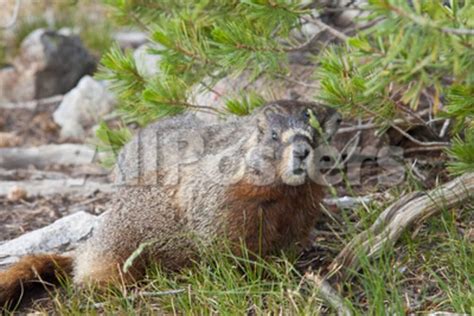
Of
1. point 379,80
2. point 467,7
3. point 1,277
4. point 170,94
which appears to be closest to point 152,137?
point 170,94

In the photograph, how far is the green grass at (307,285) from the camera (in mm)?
3496

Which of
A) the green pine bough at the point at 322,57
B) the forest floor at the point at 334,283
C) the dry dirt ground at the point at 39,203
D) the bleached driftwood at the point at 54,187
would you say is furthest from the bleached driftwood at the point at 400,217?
the bleached driftwood at the point at 54,187

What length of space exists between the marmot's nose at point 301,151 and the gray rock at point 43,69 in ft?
17.7

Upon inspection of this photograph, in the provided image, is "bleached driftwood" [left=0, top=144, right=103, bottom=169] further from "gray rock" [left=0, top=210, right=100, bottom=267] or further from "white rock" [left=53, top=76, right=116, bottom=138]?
"gray rock" [left=0, top=210, right=100, bottom=267]

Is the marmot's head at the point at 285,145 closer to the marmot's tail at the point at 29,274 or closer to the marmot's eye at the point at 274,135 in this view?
the marmot's eye at the point at 274,135

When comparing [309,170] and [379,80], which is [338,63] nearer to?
[309,170]

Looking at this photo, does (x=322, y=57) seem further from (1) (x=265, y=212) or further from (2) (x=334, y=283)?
(2) (x=334, y=283)

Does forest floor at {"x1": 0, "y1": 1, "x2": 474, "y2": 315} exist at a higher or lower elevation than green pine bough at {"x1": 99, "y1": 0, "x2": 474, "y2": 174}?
lower

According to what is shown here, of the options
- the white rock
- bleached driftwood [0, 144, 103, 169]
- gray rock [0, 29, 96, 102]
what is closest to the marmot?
bleached driftwood [0, 144, 103, 169]

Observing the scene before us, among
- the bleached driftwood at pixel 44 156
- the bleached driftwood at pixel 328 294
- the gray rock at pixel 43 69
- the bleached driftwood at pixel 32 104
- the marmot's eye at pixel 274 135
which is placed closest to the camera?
the bleached driftwood at pixel 328 294

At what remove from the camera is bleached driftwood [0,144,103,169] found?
6.74 meters

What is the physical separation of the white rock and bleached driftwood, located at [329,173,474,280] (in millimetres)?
4185

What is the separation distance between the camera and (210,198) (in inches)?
158

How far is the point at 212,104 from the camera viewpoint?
18.3ft
